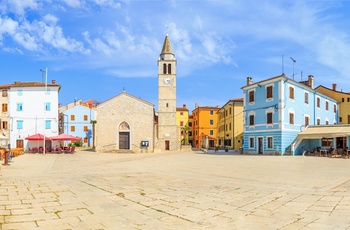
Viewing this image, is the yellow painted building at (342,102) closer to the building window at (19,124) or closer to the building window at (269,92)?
the building window at (269,92)

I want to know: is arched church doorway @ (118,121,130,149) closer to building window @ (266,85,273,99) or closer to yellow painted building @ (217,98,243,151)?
yellow painted building @ (217,98,243,151)

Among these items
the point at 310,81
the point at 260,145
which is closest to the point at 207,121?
the point at 310,81

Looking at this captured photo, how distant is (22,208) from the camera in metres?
6.58

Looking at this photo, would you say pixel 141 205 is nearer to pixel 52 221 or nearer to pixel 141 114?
pixel 52 221

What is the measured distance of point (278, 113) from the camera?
31188mm

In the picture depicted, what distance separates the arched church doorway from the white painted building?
835 centimetres

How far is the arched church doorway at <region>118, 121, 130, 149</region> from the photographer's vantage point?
42.6 m

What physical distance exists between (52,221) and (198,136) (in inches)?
2436

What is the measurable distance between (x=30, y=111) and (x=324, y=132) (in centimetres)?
3531

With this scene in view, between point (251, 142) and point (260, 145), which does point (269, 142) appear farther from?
point (251, 142)

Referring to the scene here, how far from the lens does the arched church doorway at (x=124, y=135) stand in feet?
140

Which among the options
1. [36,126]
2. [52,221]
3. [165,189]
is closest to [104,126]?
[36,126]

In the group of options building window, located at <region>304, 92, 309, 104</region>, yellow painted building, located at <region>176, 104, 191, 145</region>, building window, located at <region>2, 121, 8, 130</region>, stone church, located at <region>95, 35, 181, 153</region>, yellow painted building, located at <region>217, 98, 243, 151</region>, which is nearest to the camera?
building window, located at <region>304, 92, 309, 104</region>

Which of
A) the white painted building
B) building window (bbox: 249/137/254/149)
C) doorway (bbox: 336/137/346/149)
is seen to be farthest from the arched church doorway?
doorway (bbox: 336/137/346/149)
